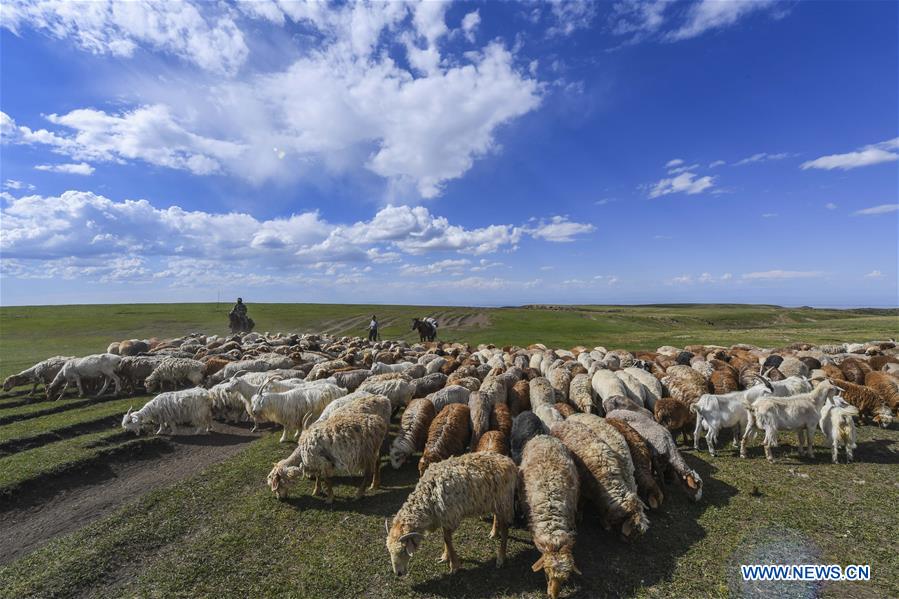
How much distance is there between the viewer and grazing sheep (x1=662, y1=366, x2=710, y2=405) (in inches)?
518

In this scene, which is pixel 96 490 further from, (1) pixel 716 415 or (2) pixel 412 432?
(1) pixel 716 415

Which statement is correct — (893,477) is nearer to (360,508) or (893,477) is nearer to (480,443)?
(480,443)

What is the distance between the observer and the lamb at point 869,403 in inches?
494

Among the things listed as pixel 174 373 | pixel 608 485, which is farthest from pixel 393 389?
pixel 174 373

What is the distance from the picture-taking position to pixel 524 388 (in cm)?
1445

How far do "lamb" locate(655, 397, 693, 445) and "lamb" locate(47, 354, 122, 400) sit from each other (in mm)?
23473

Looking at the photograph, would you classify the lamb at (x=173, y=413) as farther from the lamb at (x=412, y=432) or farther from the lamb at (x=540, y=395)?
the lamb at (x=540, y=395)

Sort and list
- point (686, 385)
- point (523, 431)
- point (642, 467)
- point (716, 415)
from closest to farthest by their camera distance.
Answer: point (642, 467), point (523, 431), point (716, 415), point (686, 385)

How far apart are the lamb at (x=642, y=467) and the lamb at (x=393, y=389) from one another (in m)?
7.50

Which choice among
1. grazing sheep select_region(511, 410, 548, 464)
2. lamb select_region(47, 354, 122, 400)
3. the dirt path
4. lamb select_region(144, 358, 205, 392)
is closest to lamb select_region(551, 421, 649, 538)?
grazing sheep select_region(511, 410, 548, 464)

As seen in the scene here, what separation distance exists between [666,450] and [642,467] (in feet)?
3.61

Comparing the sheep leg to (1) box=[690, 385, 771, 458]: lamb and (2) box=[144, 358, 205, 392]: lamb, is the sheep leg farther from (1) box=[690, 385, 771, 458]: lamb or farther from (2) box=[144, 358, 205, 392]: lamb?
(2) box=[144, 358, 205, 392]: lamb

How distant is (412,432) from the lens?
10898 mm

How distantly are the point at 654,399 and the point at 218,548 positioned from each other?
1340 cm
